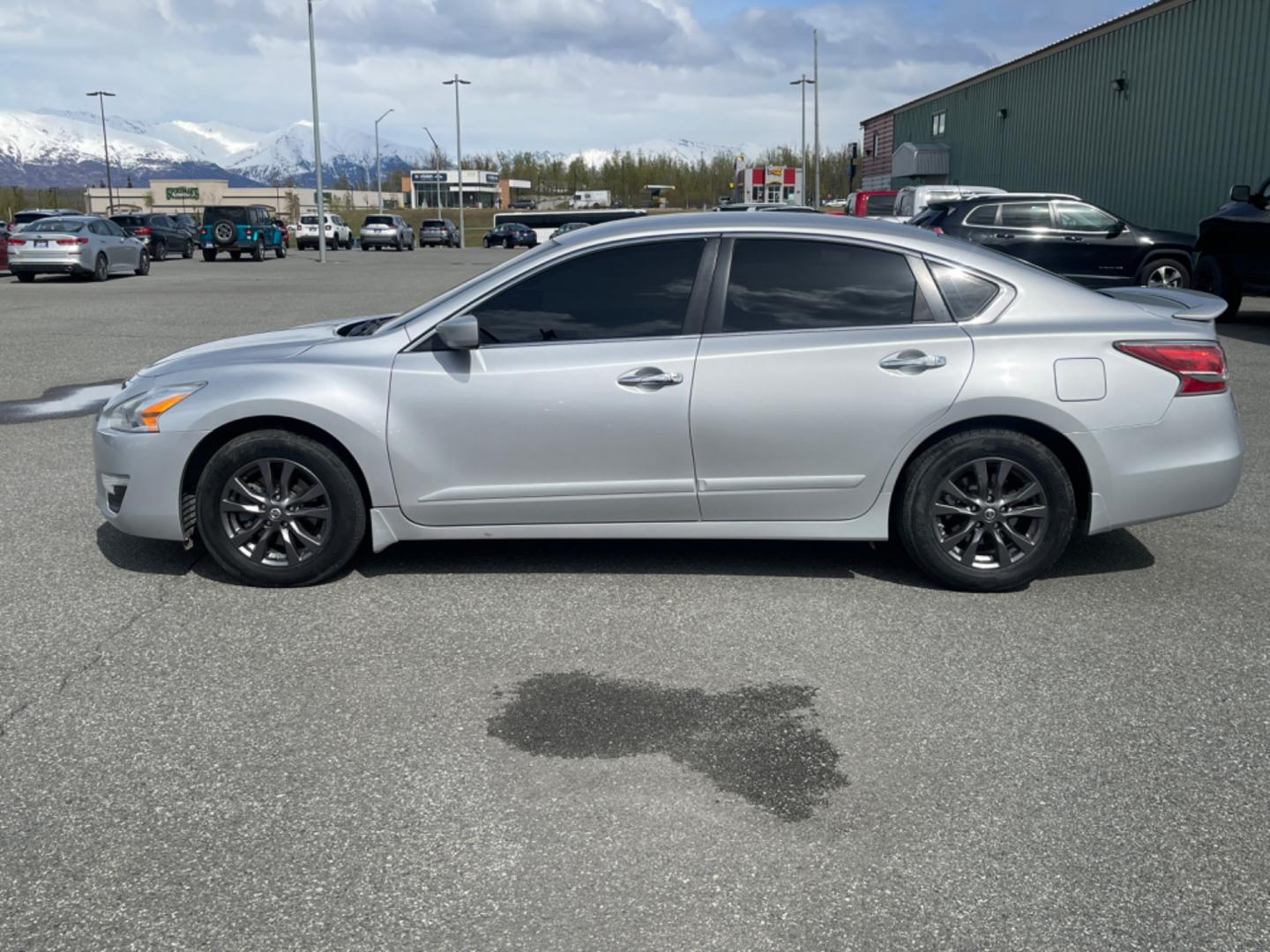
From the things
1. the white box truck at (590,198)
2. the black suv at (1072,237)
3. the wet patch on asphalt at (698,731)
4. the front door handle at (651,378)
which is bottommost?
the wet patch on asphalt at (698,731)

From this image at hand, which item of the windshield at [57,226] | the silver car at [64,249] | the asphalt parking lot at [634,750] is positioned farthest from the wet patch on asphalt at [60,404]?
the windshield at [57,226]

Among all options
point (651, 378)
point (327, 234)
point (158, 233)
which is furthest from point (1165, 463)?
point (327, 234)

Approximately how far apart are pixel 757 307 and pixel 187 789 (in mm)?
3028

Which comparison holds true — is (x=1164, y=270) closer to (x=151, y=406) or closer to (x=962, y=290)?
(x=962, y=290)

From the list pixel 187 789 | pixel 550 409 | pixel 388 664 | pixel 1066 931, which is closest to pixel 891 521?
pixel 550 409

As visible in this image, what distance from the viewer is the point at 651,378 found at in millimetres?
5258

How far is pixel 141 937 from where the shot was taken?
291 cm

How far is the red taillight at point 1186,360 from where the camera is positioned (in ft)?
17.5

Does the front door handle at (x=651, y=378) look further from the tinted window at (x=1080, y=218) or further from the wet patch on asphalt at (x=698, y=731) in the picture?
the tinted window at (x=1080, y=218)

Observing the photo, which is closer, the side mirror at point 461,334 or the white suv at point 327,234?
the side mirror at point 461,334

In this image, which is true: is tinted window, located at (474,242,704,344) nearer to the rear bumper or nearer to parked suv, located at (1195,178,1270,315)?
the rear bumper

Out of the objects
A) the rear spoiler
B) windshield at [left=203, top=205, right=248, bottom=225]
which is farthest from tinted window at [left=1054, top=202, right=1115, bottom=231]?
windshield at [left=203, top=205, right=248, bottom=225]

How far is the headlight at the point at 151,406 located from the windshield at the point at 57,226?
25705mm

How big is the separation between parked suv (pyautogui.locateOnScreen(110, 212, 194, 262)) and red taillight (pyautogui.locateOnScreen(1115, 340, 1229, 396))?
131 feet
